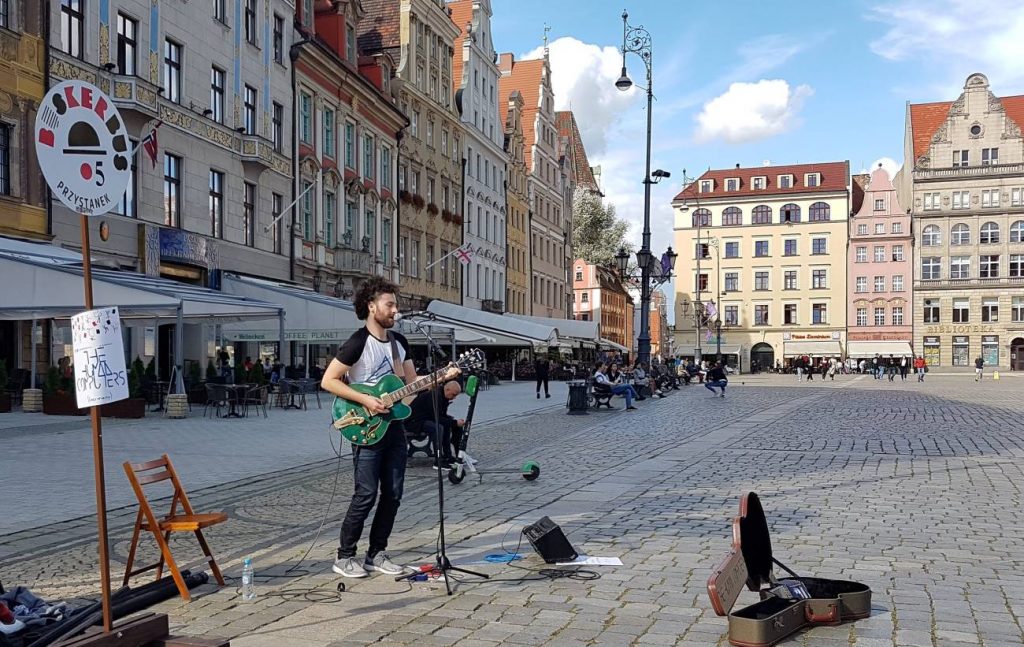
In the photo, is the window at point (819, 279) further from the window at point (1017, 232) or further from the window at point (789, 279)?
the window at point (1017, 232)

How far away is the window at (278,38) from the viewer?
32750 millimetres

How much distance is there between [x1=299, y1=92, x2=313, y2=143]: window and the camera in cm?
3462

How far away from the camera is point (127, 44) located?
24828 mm

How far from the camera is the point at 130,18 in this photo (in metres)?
24.8

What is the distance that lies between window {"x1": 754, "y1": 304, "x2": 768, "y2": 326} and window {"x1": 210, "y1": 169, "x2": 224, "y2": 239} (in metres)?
68.9

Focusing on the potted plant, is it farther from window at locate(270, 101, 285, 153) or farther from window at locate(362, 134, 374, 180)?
window at locate(362, 134, 374, 180)

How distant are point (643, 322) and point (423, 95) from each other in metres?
19.9

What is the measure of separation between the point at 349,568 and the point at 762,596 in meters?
2.53

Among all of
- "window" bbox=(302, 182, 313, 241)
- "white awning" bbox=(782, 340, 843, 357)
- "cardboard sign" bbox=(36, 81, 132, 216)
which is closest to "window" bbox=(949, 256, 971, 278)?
"white awning" bbox=(782, 340, 843, 357)

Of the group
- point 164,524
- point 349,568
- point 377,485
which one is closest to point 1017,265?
point 377,485

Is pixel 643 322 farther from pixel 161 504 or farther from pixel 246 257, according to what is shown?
pixel 161 504

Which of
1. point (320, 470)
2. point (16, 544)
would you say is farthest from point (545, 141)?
point (16, 544)

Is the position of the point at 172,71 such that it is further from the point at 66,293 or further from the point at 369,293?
the point at 369,293

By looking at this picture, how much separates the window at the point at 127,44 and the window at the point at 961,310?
7289 cm
